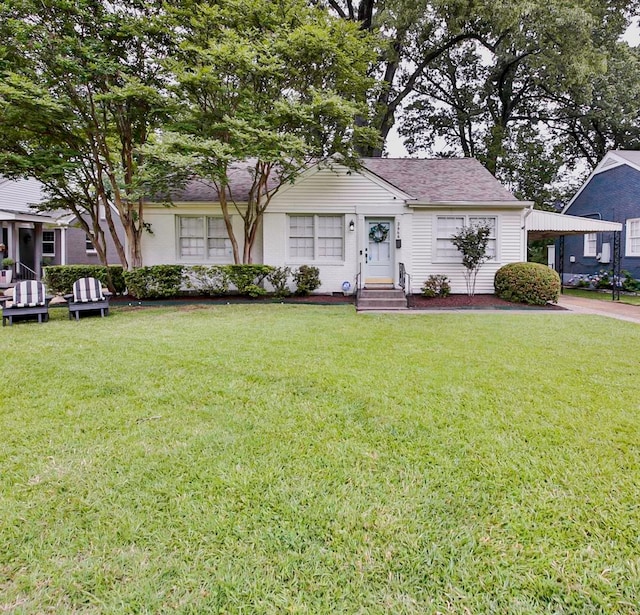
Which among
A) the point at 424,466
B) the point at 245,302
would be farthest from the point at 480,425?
the point at 245,302

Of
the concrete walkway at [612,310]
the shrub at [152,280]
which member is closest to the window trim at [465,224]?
the concrete walkway at [612,310]

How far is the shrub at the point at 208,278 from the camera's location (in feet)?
38.5

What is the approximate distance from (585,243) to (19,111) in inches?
854

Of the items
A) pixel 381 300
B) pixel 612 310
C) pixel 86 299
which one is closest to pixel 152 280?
pixel 86 299

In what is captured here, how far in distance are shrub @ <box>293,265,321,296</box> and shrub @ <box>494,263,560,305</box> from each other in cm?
570

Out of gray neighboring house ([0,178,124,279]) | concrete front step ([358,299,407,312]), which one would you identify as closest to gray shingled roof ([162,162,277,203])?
concrete front step ([358,299,407,312])

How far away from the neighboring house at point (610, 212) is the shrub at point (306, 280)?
10.5 meters

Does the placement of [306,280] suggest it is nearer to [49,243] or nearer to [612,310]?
[612,310]

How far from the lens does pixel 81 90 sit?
411 inches

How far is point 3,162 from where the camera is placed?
413 inches

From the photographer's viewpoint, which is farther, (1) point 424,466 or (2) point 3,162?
(2) point 3,162

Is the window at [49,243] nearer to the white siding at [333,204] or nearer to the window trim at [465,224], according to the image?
the white siding at [333,204]

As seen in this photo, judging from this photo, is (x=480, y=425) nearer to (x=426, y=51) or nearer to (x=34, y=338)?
(x=34, y=338)

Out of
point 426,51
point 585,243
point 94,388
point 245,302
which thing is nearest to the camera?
point 94,388
